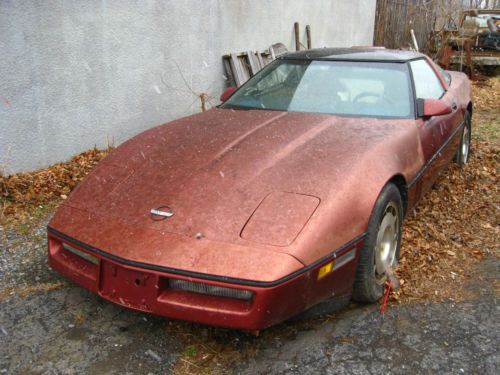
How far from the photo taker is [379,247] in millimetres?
2807

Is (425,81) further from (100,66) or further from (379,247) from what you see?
(100,66)

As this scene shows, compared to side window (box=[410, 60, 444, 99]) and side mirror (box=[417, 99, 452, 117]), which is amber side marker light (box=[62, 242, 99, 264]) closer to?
side mirror (box=[417, 99, 452, 117])

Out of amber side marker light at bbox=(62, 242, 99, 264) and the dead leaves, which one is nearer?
amber side marker light at bbox=(62, 242, 99, 264)

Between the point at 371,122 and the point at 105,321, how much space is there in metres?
2.05

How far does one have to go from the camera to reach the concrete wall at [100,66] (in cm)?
449

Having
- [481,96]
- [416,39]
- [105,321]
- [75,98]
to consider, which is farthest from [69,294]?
[416,39]

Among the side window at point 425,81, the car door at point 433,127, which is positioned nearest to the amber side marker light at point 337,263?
the car door at point 433,127

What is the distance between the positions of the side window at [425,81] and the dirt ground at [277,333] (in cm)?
123

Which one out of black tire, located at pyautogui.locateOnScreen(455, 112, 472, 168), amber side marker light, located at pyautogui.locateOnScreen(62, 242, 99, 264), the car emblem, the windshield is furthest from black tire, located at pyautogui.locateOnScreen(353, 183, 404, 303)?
black tire, located at pyautogui.locateOnScreen(455, 112, 472, 168)

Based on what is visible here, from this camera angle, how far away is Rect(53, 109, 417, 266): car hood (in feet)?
7.79

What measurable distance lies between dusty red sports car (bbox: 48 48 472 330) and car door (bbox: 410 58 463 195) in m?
0.03

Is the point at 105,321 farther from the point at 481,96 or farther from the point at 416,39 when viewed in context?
the point at 416,39

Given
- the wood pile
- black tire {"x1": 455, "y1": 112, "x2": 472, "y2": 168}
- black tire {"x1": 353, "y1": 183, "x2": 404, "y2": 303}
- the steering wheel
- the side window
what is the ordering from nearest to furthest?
black tire {"x1": 353, "y1": 183, "x2": 404, "y2": 303}, the steering wheel, the side window, black tire {"x1": 455, "y1": 112, "x2": 472, "y2": 168}, the wood pile

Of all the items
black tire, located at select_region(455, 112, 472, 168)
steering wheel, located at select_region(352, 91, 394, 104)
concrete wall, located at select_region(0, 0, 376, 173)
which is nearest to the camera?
steering wheel, located at select_region(352, 91, 394, 104)
